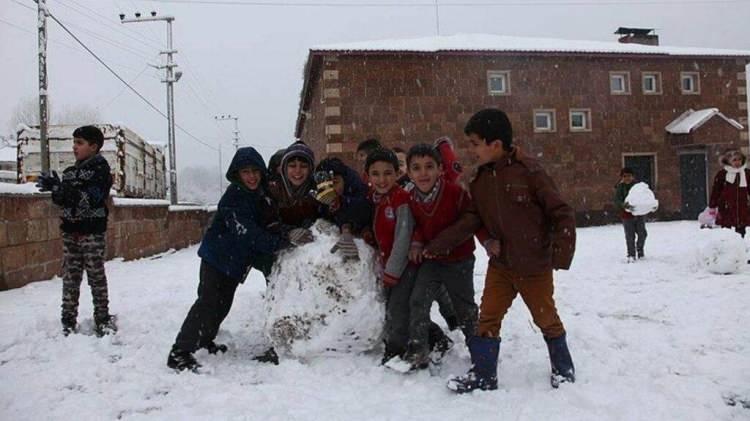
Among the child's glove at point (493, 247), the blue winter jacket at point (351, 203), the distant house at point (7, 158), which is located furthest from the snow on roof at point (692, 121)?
the distant house at point (7, 158)

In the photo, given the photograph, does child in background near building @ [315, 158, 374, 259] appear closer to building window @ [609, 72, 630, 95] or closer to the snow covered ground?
the snow covered ground

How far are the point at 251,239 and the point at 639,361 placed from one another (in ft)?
8.69

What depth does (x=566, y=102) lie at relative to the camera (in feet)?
66.1

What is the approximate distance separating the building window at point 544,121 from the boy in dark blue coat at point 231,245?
17.5m

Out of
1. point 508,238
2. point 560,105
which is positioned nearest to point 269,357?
point 508,238

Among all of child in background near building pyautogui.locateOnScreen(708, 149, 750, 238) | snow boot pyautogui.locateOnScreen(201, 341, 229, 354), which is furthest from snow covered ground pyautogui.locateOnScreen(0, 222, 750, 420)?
child in background near building pyautogui.locateOnScreen(708, 149, 750, 238)

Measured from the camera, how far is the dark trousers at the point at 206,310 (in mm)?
3721

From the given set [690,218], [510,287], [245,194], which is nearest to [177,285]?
[245,194]

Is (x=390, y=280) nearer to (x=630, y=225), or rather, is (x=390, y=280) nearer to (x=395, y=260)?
(x=395, y=260)

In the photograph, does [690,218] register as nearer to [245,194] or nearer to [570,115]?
[570,115]

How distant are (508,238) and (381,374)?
1.14 meters

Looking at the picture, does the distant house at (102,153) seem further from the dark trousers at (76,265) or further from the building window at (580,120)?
the building window at (580,120)

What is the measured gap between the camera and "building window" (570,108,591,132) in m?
20.3

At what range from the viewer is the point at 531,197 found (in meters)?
3.14
